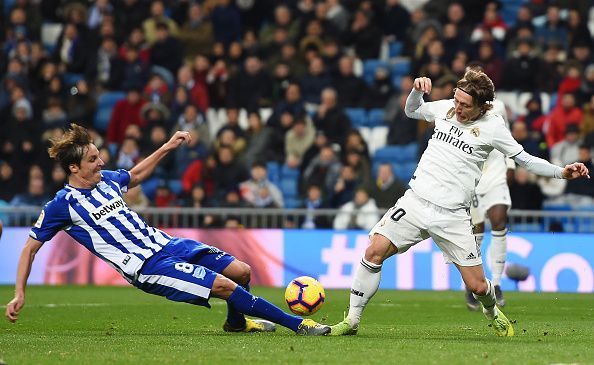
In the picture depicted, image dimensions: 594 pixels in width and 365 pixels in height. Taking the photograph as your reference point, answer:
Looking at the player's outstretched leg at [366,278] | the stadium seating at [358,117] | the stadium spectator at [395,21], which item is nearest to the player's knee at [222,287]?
the player's outstretched leg at [366,278]

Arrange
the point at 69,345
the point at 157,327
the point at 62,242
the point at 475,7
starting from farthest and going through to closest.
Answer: the point at 475,7 → the point at 62,242 → the point at 157,327 → the point at 69,345

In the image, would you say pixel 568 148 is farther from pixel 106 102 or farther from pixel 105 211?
pixel 105 211

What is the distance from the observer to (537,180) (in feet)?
68.0

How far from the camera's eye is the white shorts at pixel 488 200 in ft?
49.8

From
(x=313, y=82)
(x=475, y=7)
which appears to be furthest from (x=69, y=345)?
(x=475, y=7)

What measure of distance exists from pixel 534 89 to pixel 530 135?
7.59ft

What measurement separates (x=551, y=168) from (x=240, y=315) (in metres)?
3.13

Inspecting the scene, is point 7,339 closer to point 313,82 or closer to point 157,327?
point 157,327

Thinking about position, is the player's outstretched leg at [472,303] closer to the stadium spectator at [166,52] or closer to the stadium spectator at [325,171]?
the stadium spectator at [325,171]

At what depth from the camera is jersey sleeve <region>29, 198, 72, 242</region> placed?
10695mm

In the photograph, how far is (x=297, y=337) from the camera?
421 inches

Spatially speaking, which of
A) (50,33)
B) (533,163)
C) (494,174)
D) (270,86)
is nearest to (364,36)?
(270,86)

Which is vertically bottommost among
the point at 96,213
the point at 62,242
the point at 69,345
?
the point at 62,242

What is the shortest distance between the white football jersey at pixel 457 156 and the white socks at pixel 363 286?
782 millimetres
